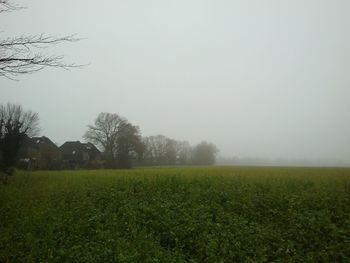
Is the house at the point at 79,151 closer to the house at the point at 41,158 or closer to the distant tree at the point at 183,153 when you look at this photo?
the house at the point at 41,158

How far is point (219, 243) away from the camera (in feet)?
30.9

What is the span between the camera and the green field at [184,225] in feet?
28.6

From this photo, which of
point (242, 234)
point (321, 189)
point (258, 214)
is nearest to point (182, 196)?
point (258, 214)

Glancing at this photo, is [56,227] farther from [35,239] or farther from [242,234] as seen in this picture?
[242,234]

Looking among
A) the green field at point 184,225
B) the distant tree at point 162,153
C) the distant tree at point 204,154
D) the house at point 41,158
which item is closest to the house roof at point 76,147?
the distant tree at point 162,153

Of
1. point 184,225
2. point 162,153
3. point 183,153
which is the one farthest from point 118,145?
point 184,225

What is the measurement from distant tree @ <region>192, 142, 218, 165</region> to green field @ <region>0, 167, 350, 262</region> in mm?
80616

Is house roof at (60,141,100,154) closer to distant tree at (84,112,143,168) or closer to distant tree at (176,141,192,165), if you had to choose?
distant tree at (84,112,143,168)

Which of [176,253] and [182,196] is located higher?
[182,196]

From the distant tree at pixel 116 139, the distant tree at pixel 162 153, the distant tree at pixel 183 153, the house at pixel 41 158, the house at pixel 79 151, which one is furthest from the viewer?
the distant tree at pixel 183 153

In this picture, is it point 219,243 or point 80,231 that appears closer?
point 219,243

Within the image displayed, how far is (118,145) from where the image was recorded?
2603 inches

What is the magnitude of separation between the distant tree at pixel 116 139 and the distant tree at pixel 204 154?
30.2 m

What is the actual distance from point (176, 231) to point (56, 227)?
450cm
